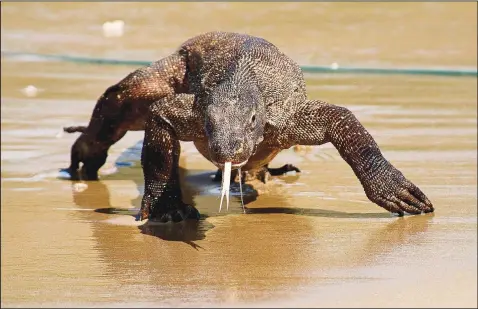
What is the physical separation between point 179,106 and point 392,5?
16.3 meters

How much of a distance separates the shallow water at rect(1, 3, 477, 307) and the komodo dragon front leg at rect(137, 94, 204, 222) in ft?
0.73

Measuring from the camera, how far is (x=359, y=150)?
828 centimetres

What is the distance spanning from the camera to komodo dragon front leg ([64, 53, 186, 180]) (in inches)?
388

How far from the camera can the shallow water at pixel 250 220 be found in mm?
6121

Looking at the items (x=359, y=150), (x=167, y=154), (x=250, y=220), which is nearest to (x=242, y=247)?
(x=250, y=220)

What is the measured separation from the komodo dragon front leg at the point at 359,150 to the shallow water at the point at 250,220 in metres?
0.16

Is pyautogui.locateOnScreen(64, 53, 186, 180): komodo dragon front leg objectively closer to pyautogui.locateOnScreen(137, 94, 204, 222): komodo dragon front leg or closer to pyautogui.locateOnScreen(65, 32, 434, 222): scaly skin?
pyautogui.locateOnScreen(65, 32, 434, 222): scaly skin

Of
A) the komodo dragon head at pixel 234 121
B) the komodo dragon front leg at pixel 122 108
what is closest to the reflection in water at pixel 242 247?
the komodo dragon head at pixel 234 121

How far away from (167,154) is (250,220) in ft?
2.98

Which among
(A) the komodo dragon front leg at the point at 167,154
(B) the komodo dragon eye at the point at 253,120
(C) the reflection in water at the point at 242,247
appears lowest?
(C) the reflection in water at the point at 242,247

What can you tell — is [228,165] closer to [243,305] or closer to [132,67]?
[243,305]

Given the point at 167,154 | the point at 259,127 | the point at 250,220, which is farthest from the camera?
the point at 167,154

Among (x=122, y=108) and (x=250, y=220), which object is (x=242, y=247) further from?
(x=122, y=108)

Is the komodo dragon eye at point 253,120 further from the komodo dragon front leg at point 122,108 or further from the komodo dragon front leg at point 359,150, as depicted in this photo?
the komodo dragon front leg at point 122,108
